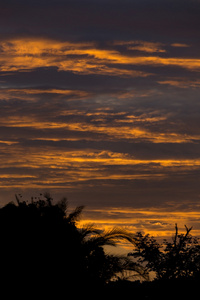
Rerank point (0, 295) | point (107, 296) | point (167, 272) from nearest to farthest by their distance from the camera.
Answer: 1. point (107, 296)
2. point (0, 295)
3. point (167, 272)

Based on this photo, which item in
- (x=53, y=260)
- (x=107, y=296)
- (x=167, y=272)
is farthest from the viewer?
(x=167, y=272)

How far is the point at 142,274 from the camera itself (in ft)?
97.2

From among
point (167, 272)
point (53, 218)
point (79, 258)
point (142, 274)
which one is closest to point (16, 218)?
point (53, 218)

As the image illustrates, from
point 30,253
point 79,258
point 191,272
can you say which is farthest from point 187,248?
point 30,253

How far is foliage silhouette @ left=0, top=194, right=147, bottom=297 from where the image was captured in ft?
90.7

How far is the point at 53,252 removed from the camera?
28516 mm

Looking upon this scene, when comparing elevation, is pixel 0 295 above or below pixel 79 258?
below

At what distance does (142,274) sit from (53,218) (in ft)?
17.6

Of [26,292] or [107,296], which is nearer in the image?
[107,296]

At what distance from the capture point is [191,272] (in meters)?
32.7

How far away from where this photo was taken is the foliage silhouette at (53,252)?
2766cm

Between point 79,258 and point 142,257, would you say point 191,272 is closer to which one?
point 142,257

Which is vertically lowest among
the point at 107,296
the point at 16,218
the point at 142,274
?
the point at 107,296

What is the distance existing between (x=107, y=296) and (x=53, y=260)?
205 inches
